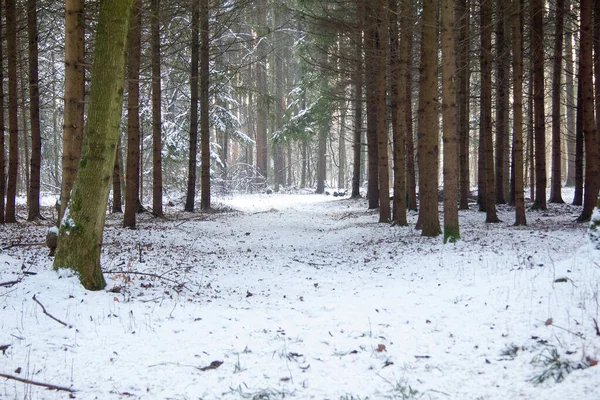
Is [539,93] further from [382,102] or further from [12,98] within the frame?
[12,98]

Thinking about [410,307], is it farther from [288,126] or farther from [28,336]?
[288,126]

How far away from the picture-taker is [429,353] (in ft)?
13.2

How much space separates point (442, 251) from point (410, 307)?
12.1ft

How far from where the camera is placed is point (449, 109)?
9.45 metres

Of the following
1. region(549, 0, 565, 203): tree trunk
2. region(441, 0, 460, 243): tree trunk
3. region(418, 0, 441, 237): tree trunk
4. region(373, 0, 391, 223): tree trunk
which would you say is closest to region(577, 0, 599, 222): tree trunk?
region(549, 0, 565, 203): tree trunk

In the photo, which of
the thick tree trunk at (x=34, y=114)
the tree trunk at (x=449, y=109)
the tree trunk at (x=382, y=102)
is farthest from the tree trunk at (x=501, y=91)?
the thick tree trunk at (x=34, y=114)

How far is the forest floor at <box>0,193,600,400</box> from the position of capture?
3473 mm

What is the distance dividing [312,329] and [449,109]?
21.0ft

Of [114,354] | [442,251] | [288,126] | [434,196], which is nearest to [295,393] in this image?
[114,354]

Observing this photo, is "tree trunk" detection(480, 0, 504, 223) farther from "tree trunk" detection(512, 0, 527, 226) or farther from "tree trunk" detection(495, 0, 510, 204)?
"tree trunk" detection(512, 0, 527, 226)

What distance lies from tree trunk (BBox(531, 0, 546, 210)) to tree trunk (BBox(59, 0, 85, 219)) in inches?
456

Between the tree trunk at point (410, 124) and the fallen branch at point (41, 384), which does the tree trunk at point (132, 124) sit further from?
the fallen branch at point (41, 384)

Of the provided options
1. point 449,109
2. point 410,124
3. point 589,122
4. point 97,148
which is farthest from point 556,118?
point 97,148

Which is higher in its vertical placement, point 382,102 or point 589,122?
point 382,102
